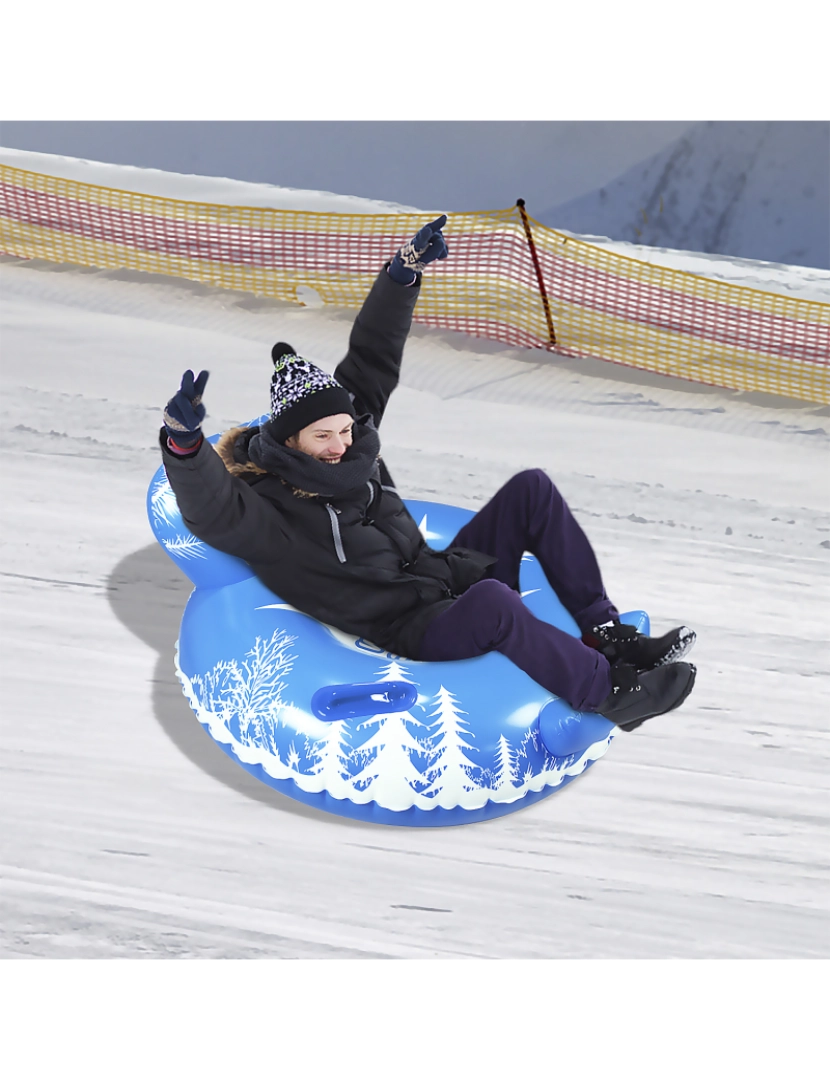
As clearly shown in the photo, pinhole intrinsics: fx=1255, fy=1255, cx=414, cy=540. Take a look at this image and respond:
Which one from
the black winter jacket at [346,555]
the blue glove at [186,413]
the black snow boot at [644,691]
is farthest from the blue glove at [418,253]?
the black snow boot at [644,691]

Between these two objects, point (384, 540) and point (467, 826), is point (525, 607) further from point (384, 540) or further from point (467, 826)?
point (467, 826)

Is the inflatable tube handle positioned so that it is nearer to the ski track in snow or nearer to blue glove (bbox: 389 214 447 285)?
the ski track in snow

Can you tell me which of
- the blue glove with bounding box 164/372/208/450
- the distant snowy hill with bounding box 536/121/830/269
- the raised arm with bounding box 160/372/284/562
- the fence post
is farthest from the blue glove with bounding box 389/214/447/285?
the distant snowy hill with bounding box 536/121/830/269

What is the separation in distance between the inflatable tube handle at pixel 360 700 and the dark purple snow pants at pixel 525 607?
8.1 inches

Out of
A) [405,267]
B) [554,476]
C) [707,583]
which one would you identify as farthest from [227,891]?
[554,476]

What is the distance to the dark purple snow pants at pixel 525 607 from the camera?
3.25 m

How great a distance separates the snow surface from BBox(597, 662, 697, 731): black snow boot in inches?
16.6

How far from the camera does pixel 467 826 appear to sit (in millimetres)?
3469

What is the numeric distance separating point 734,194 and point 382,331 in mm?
5101

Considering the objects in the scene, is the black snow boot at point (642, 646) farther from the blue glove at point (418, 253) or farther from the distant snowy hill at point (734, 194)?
the distant snowy hill at point (734, 194)

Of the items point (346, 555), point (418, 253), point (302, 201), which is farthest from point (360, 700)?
point (302, 201)

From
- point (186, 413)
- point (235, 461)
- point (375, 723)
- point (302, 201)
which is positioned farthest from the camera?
point (302, 201)

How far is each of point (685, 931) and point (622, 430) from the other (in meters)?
2.86

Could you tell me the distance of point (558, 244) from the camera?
675 centimetres
